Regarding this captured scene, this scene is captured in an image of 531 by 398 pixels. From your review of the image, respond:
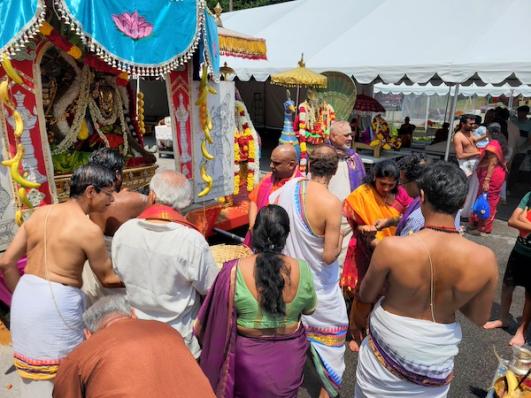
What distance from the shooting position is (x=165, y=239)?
6.09 feet

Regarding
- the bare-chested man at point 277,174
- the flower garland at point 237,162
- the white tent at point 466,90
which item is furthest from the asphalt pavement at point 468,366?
the white tent at point 466,90

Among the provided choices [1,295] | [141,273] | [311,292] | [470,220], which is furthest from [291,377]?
[470,220]

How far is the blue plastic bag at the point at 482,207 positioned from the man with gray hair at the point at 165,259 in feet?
16.2

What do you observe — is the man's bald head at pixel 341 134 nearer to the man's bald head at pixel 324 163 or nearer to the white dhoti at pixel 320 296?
the man's bald head at pixel 324 163

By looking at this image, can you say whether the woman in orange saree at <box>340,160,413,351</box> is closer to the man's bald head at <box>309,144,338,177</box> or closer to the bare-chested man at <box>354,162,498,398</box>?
the man's bald head at <box>309,144,338,177</box>

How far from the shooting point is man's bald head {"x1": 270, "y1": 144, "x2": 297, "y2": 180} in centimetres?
280

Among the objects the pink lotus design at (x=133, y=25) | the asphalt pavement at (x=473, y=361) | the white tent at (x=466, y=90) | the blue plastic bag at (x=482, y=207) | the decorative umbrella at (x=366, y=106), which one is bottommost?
the asphalt pavement at (x=473, y=361)

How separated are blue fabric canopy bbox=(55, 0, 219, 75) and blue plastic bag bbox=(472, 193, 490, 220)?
451 cm

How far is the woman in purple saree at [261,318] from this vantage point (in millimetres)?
1706

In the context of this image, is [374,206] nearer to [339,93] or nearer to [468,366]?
[468,366]

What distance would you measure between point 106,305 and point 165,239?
1.66 feet

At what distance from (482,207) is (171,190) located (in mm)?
5125

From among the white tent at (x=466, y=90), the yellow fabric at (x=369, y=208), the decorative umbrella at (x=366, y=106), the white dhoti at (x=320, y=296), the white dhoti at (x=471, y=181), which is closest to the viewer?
the white dhoti at (x=320, y=296)

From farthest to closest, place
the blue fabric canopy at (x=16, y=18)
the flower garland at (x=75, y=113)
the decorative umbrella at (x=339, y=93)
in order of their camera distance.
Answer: the decorative umbrella at (x=339, y=93)
the flower garland at (x=75, y=113)
the blue fabric canopy at (x=16, y=18)
